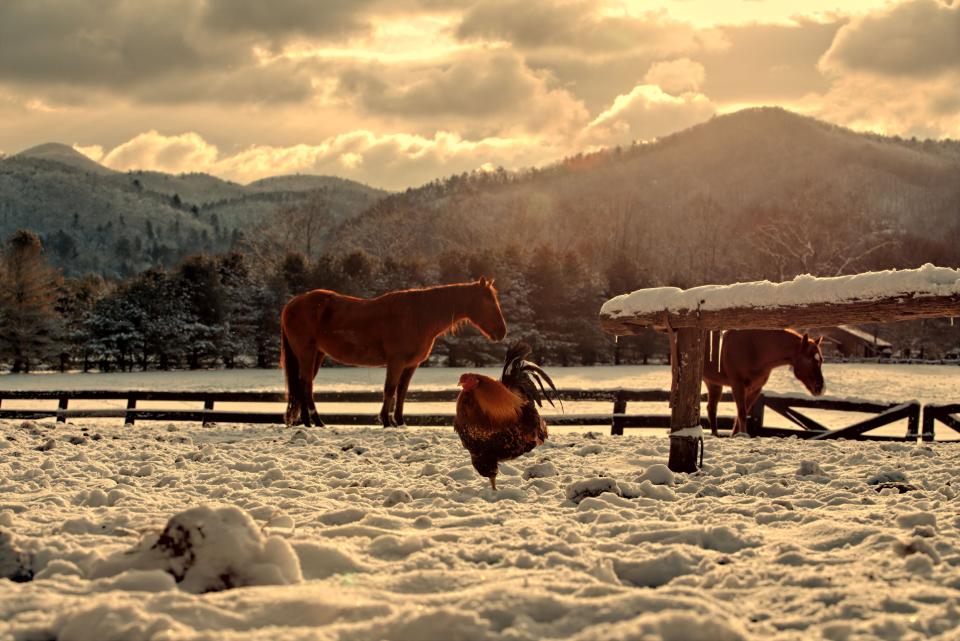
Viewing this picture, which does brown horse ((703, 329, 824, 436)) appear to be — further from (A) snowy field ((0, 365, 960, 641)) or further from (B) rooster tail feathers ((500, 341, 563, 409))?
(B) rooster tail feathers ((500, 341, 563, 409))

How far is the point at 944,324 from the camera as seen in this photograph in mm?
58500

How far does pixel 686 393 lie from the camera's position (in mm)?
7238

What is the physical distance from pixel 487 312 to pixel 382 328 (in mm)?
1711

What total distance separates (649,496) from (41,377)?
33.9 m

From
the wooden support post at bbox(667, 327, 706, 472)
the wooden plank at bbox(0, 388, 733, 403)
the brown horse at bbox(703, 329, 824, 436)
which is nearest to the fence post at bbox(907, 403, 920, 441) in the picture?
the brown horse at bbox(703, 329, 824, 436)

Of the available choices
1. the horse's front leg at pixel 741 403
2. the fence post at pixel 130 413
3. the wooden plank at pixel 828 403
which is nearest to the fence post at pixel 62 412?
the fence post at pixel 130 413

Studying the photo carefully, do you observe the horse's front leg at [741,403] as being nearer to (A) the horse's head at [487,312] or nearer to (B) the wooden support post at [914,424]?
(B) the wooden support post at [914,424]

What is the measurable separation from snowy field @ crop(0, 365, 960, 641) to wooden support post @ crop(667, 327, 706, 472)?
1.01ft

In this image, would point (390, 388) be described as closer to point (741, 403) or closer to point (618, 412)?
point (618, 412)

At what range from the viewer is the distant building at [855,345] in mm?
50156

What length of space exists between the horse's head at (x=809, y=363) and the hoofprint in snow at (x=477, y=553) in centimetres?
390

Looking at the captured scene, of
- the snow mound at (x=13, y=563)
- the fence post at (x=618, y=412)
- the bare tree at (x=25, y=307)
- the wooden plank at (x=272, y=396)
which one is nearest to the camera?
the snow mound at (x=13, y=563)

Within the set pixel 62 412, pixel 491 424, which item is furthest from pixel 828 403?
pixel 62 412

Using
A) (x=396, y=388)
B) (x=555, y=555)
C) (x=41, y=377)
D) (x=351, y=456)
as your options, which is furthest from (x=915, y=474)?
(x=41, y=377)
